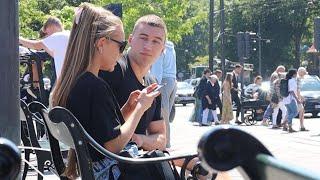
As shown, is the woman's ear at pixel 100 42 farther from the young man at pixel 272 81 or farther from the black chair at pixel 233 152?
the young man at pixel 272 81

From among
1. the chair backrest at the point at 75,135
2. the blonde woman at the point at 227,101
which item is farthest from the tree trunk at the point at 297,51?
the chair backrest at the point at 75,135

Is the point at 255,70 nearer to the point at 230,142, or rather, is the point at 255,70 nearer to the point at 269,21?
the point at 269,21

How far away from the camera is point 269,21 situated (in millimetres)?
70000

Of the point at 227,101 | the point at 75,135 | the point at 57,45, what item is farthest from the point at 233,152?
the point at 227,101

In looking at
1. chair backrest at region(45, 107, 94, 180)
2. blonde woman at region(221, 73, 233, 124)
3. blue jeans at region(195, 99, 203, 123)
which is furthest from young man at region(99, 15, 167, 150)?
blue jeans at region(195, 99, 203, 123)

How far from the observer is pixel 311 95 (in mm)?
27750

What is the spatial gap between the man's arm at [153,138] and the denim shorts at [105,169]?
0.67 m

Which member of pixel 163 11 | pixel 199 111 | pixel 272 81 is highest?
pixel 163 11

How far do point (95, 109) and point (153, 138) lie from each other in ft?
3.15

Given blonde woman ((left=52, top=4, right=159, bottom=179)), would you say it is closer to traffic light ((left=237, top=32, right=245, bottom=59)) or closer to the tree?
traffic light ((left=237, top=32, right=245, bottom=59))

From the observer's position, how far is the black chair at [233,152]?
126cm

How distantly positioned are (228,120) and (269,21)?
47.0 m

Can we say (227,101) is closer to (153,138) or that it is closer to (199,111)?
(199,111)

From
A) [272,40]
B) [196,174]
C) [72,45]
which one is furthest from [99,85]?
[272,40]
